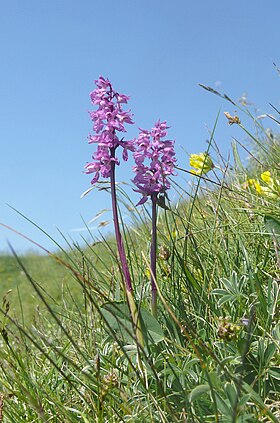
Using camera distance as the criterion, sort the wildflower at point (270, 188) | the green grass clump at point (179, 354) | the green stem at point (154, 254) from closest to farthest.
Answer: the green grass clump at point (179, 354)
the green stem at point (154, 254)
the wildflower at point (270, 188)

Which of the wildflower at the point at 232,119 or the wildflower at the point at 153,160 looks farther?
the wildflower at the point at 232,119

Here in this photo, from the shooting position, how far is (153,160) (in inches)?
51.7

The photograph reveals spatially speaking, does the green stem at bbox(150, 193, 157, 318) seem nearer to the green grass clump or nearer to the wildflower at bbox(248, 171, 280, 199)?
the green grass clump

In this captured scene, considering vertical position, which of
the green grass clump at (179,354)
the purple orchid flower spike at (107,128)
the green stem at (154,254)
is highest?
the purple orchid flower spike at (107,128)

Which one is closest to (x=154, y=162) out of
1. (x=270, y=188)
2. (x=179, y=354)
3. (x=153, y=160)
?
(x=153, y=160)

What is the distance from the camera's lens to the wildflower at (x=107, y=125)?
4.27 feet

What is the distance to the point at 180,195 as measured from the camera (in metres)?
1.93

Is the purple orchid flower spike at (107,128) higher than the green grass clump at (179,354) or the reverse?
higher

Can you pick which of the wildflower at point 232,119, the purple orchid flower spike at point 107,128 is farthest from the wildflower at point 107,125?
the wildflower at point 232,119

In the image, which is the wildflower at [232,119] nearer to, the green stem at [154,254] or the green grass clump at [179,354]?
the green grass clump at [179,354]

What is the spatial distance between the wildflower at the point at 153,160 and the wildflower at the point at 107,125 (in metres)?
0.03

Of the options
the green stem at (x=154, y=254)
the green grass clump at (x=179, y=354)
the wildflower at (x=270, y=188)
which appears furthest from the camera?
the wildflower at (x=270, y=188)

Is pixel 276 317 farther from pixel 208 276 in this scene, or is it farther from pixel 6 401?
pixel 6 401

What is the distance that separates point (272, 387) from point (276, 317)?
0.79ft
